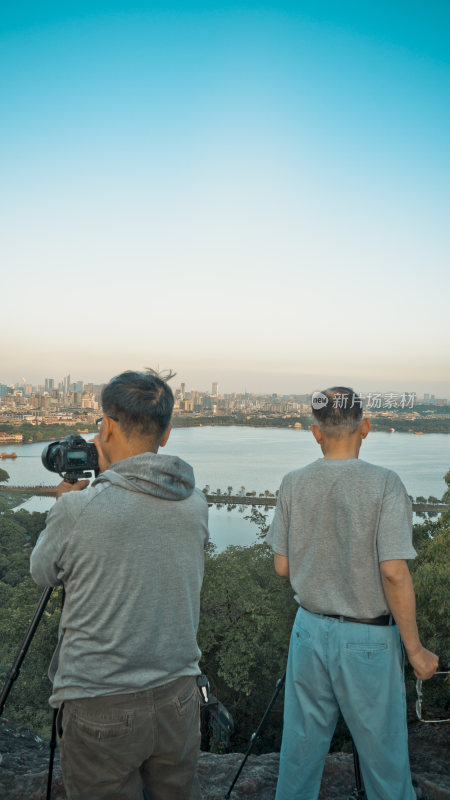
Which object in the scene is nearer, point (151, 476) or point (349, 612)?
point (151, 476)

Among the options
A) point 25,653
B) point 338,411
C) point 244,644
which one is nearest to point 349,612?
point 338,411

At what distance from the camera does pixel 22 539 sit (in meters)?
17.7

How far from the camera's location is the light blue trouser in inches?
47.8

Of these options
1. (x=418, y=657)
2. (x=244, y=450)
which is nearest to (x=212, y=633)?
(x=418, y=657)

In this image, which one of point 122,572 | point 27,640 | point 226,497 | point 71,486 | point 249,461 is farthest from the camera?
point 249,461

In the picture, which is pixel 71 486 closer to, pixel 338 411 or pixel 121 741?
pixel 121 741

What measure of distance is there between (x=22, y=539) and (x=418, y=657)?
18726 mm

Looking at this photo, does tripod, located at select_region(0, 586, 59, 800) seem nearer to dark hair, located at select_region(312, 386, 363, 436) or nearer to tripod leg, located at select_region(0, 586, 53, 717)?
tripod leg, located at select_region(0, 586, 53, 717)

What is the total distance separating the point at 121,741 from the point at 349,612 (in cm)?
61

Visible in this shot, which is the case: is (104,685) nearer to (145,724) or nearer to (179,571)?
(145,724)

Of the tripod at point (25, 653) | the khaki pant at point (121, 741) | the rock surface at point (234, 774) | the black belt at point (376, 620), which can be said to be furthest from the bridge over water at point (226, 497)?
the khaki pant at point (121, 741)

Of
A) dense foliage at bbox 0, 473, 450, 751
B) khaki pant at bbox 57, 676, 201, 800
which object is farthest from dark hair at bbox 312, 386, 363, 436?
dense foliage at bbox 0, 473, 450, 751

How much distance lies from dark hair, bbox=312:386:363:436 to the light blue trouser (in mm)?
489

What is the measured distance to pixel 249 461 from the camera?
48.7 meters
